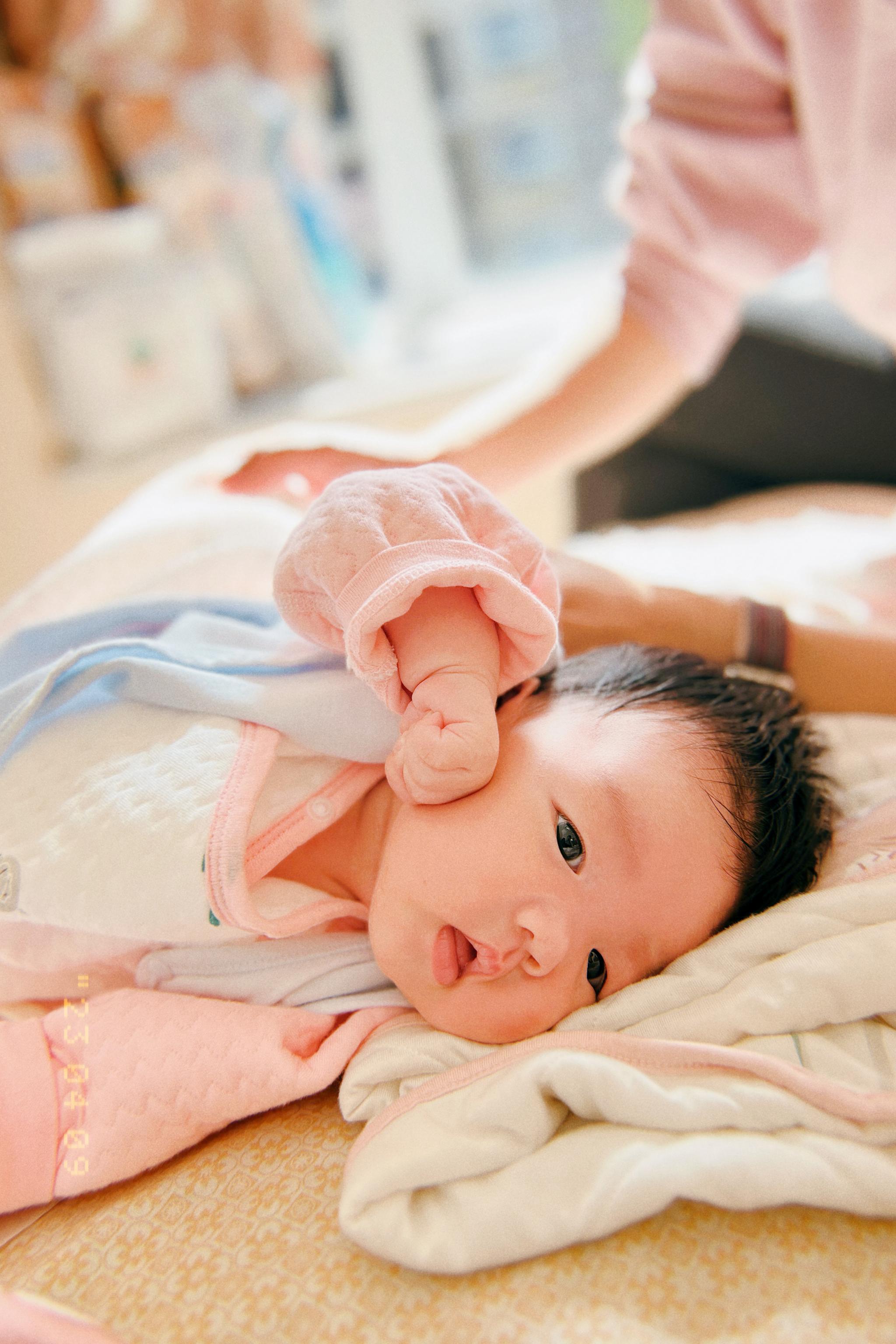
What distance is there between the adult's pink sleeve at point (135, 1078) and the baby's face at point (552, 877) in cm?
10

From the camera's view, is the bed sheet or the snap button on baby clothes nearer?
the bed sheet

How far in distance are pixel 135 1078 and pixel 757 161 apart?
109 centimetres

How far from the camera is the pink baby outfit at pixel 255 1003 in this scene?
26.9 inches

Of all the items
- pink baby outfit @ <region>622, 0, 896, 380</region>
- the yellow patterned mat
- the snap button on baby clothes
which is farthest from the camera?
pink baby outfit @ <region>622, 0, 896, 380</region>

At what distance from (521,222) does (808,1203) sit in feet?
9.38

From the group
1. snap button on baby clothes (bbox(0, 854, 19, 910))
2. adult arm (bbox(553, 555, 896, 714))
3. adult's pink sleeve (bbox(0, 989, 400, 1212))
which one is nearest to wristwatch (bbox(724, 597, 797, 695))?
adult arm (bbox(553, 555, 896, 714))

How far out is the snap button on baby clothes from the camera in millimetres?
757

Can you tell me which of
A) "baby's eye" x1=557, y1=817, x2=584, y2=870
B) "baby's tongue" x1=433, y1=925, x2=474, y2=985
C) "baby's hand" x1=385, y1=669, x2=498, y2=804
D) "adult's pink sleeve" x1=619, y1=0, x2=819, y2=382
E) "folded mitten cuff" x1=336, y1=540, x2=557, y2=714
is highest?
"adult's pink sleeve" x1=619, y1=0, x2=819, y2=382

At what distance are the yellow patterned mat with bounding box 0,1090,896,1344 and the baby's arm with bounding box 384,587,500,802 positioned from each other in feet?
0.89

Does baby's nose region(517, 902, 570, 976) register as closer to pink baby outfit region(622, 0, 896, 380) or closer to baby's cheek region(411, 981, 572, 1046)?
baby's cheek region(411, 981, 572, 1046)

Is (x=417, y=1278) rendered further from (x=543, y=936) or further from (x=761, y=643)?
(x=761, y=643)

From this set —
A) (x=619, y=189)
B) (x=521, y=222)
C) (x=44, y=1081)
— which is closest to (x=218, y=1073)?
(x=44, y=1081)

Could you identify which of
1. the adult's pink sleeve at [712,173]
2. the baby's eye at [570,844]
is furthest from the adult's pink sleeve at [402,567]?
the adult's pink sleeve at [712,173]

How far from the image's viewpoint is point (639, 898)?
2.43ft
